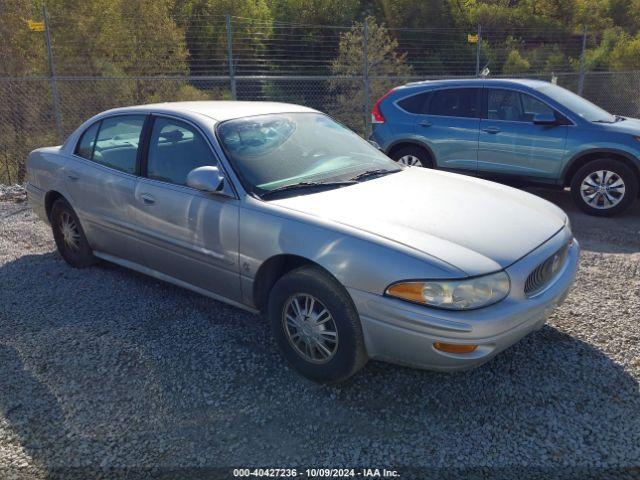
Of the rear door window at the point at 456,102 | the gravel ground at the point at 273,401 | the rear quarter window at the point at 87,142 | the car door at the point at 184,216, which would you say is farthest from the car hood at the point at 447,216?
the rear door window at the point at 456,102


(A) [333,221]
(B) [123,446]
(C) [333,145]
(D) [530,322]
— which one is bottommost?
(B) [123,446]

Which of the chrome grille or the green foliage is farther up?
the green foliage

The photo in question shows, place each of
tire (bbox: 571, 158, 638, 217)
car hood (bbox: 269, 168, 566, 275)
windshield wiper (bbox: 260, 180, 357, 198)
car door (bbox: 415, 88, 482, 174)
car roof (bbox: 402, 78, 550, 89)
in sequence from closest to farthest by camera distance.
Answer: car hood (bbox: 269, 168, 566, 275), windshield wiper (bbox: 260, 180, 357, 198), tire (bbox: 571, 158, 638, 217), car roof (bbox: 402, 78, 550, 89), car door (bbox: 415, 88, 482, 174)

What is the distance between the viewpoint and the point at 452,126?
25.5 ft

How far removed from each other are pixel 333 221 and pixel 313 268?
0.29m

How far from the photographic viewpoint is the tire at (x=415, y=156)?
26.6ft

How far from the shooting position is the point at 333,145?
432 centimetres

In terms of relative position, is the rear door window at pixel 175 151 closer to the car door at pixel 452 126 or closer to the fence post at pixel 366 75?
the car door at pixel 452 126

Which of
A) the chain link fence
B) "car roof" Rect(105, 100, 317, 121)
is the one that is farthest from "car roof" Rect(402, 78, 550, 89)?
"car roof" Rect(105, 100, 317, 121)

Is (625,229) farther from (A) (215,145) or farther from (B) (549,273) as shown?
(A) (215,145)

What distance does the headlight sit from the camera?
9.33 ft

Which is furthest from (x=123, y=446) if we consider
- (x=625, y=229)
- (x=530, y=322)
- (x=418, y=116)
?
(x=418, y=116)

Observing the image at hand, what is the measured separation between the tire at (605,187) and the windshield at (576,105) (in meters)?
0.63

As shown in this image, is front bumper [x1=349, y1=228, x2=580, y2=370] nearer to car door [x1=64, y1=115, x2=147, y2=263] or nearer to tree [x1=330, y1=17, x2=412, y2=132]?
car door [x1=64, y1=115, x2=147, y2=263]
